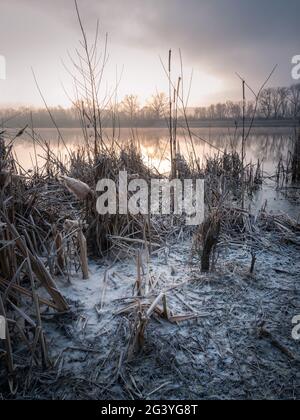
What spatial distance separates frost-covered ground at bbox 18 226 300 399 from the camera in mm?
1281

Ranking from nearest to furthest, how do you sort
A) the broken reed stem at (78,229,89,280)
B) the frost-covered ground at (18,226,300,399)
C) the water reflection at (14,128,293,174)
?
the frost-covered ground at (18,226,300,399) < the broken reed stem at (78,229,89,280) < the water reflection at (14,128,293,174)

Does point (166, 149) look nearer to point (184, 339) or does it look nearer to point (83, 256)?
point (83, 256)

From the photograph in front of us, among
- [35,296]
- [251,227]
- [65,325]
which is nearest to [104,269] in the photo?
[65,325]

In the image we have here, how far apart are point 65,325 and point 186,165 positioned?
11.9 ft

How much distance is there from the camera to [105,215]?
2336mm

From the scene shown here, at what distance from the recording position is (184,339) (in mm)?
1544

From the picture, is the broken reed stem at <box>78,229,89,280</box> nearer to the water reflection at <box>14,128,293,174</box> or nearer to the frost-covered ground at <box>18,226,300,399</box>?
the frost-covered ground at <box>18,226,300,399</box>

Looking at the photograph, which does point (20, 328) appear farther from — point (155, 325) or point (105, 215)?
point (105, 215)

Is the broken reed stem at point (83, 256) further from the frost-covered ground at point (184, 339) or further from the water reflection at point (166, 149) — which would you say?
the water reflection at point (166, 149)

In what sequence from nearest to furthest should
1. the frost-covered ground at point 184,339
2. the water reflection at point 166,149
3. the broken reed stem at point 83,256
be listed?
the frost-covered ground at point 184,339 → the broken reed stem at point 83,256 → the water reflection at point 166,149

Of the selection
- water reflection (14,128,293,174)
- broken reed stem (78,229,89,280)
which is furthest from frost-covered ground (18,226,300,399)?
water reflection (14,128,293,174)

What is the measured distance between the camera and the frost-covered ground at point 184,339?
50.4 inches

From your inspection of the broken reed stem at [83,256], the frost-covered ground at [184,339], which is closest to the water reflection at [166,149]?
the broken reed stem at [83,256]

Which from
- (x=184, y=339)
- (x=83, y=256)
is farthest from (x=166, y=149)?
(x=184, y=339)
